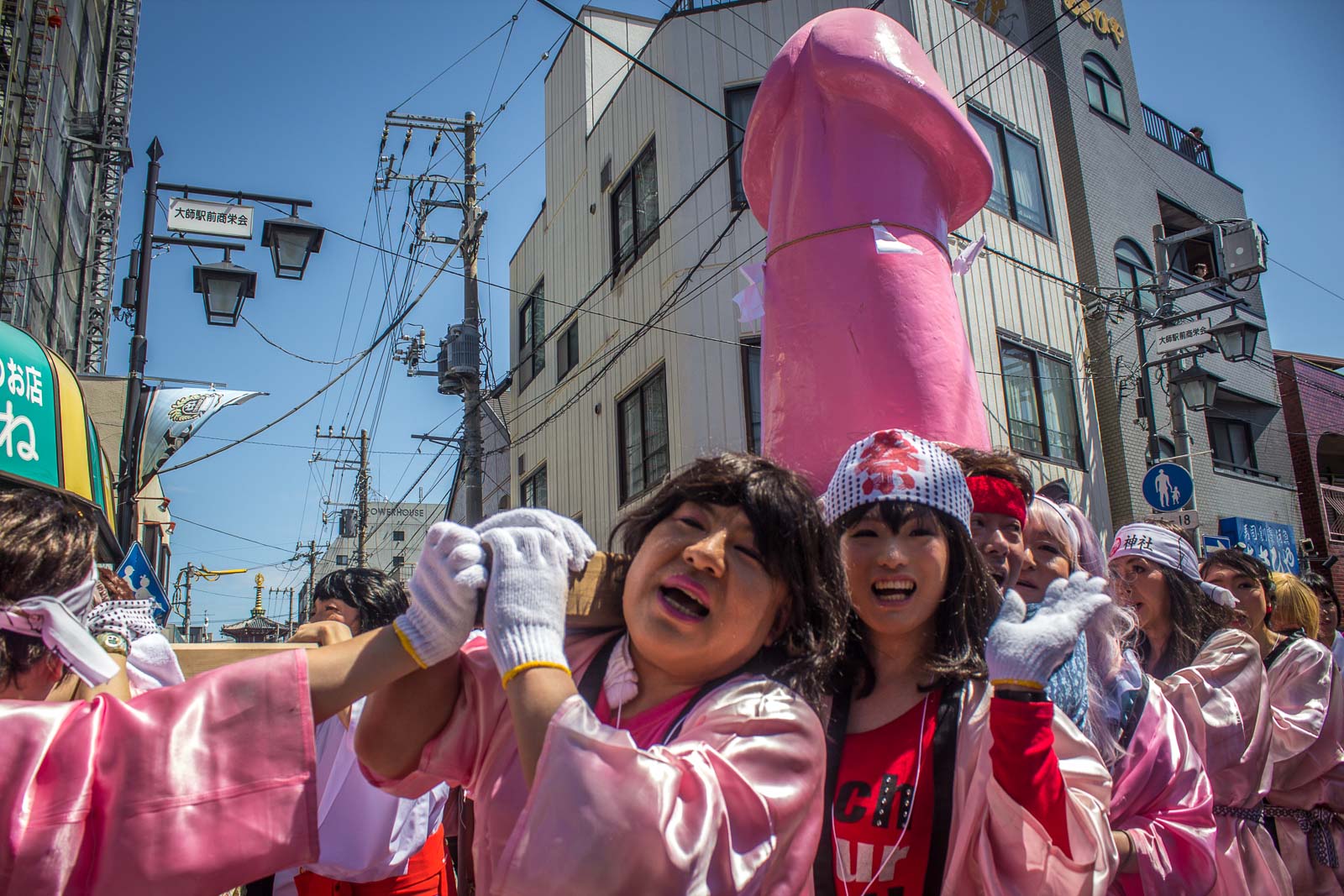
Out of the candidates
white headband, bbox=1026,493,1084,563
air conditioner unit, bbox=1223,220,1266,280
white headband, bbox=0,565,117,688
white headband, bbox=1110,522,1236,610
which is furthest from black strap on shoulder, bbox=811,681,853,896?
air conditioner unit, bbox=1223,220,1266,280

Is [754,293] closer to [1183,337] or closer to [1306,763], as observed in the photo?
[1306,763]

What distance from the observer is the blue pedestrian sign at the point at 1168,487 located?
30.3ft

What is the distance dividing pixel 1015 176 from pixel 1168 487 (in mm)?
4754

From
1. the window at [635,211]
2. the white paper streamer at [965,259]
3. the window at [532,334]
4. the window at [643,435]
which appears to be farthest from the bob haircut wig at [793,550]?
the window at [532,334]

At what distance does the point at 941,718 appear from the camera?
1.89 metres

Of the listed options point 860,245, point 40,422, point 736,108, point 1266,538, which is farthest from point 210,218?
point 1266,538

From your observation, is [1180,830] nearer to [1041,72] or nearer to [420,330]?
[1041,72]

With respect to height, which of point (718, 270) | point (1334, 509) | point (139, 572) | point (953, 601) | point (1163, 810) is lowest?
point (1163, 810)

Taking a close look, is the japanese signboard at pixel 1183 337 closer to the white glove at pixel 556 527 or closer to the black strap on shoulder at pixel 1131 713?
the black strap on shoulder at pixel 1131 713

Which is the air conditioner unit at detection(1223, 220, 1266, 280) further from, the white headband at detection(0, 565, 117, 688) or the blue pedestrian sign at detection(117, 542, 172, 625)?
the white headband at detection(0, 565, 117, 688)

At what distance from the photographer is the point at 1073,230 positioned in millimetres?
12984

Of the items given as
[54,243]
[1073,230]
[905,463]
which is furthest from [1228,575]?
[54,243]

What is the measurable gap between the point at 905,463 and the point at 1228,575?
2481 millimetres

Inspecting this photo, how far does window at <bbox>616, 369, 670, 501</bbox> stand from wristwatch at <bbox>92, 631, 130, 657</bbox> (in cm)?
863
